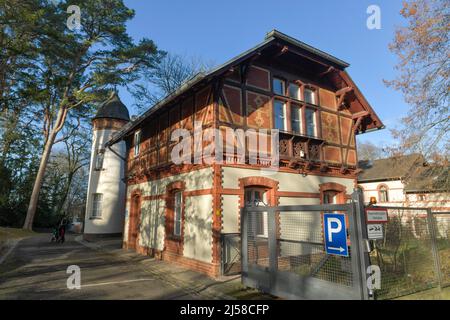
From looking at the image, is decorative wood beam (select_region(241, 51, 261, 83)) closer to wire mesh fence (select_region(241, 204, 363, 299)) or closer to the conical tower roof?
wire mesh fence (select_region(241, 204, 363, 299))

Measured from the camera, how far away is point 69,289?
24.3ft

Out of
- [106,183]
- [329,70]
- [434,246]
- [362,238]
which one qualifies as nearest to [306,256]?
[362,238]

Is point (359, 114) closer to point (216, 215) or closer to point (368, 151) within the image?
point (216, 215)

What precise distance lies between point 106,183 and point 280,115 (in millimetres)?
15469

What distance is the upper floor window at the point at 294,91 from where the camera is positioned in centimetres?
1193

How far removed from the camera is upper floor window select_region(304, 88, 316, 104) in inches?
488

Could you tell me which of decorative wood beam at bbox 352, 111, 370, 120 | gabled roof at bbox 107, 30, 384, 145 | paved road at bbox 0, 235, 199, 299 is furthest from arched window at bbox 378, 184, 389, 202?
paved road at bbox 0, 235, 199, 299

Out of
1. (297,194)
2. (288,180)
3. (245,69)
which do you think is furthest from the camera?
(297,194)

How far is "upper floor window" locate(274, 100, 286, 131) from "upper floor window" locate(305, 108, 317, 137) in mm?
1235

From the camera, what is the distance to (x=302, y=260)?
20.2ft

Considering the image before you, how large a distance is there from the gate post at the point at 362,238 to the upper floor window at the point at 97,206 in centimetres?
1991

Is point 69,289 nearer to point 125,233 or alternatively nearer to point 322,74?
point 125,233
